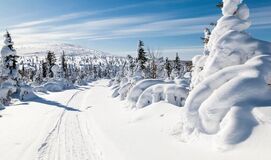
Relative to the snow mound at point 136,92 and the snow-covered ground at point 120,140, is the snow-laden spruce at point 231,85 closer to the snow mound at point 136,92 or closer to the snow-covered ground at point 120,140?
the snow-covered ground at point 120,140

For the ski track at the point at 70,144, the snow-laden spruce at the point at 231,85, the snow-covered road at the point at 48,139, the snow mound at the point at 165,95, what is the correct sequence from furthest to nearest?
the snow mound at the point at 165,95 → the snow-covered road at the point at 48,139 → the ski track at the point at 70,144 → the snow-laden spruce at the point at 231,85

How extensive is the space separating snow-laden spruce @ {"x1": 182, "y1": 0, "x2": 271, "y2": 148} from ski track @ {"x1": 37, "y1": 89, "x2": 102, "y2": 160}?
3.96m

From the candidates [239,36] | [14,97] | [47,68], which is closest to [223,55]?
[239,36]

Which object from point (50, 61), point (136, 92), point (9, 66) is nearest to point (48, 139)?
point (136, 92)

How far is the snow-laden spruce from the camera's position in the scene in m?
9.91

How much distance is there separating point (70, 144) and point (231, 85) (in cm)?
710

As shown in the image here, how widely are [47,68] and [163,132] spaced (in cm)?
7904

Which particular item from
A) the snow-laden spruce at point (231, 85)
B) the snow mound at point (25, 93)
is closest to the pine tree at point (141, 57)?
the snow mound at point (25, 93)

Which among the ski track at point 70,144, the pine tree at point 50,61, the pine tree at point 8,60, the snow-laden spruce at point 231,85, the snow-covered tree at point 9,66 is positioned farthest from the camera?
the pine tree at point 50,61

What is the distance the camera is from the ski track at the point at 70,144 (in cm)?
1152

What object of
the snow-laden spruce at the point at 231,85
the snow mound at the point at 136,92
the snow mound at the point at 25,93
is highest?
the snow-laden spruce at the point at 231,85

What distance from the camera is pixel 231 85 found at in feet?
36.2

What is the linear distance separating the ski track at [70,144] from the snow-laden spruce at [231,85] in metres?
3.96

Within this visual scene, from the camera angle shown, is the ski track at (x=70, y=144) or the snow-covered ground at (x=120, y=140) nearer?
the snow-covered ground at (x=120, y=140)
